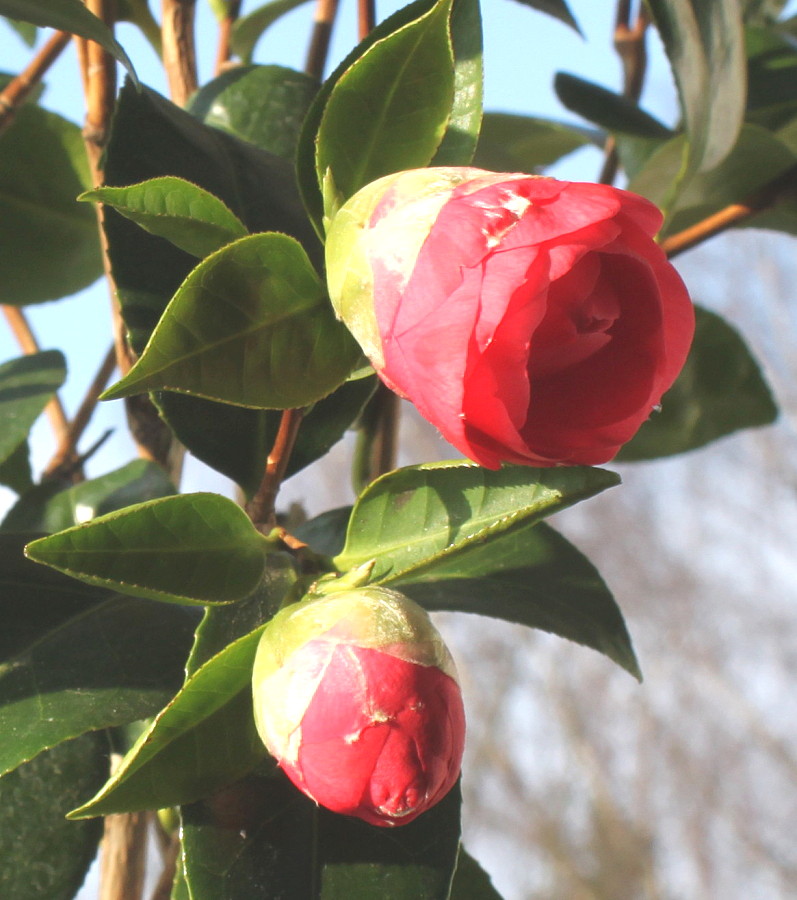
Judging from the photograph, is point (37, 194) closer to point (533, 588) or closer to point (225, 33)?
point (225, 33)

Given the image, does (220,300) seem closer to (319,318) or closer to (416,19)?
(319,318)

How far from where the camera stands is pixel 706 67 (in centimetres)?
58

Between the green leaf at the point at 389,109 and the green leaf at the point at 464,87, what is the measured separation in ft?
0.10

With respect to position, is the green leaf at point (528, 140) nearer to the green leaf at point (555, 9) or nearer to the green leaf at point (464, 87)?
the green leaf at point (555, 9)

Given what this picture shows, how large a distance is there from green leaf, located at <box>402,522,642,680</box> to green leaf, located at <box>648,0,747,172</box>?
26cm

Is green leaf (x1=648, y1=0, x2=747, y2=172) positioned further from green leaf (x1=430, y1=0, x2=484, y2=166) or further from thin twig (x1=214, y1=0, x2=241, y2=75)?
thin twig (x1=214, y1=0, x2=241, y2=75)

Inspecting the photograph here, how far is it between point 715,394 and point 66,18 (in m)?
0.61

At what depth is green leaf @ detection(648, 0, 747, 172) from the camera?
0.53m

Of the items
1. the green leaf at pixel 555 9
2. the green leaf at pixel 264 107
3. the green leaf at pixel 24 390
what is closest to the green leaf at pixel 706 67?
the green leaf at pixel 555 9

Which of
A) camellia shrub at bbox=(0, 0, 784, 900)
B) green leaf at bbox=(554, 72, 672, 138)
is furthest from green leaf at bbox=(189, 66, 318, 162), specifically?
green leaf at bbox=(554, 72, 672, 138)

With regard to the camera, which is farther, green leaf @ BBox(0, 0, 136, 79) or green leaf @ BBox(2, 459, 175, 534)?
green leaf @ BBox(2, 459, 175, 534)

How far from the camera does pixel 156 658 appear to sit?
44 cm

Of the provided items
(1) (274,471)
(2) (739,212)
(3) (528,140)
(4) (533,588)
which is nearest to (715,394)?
(2) (739,212)

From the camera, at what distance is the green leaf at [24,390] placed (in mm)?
616
